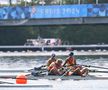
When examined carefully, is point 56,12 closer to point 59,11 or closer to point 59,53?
point 59,11

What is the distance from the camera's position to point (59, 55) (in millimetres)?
64688

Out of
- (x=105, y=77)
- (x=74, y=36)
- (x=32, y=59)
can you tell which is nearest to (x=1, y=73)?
(x=105, y=77)

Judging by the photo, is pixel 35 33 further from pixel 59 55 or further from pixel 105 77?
pixel 105 77

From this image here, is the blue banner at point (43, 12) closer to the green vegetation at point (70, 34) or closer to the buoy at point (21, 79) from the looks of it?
the green vegetation at point (70, 34)

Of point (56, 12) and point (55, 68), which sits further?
point (56, 12)

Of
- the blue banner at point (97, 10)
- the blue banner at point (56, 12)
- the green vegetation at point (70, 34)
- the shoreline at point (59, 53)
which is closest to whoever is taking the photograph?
the shoreline at point (59, 53)

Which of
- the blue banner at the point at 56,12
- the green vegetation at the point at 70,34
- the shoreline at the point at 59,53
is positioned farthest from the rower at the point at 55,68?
the green vegetation at the point at 70,34

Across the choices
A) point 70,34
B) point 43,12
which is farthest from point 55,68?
point 70,34

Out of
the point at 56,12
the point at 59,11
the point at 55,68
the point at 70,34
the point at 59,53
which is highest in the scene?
the point at 59,11

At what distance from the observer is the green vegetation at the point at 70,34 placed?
82438mm

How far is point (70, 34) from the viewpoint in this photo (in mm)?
83250

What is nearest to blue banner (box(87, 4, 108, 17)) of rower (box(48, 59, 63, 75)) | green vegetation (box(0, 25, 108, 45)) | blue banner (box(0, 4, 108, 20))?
blue banner (box(0, 4, 108, 20))

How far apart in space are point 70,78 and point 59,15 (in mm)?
38021

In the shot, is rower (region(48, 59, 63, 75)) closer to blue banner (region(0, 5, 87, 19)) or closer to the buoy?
the buoy
